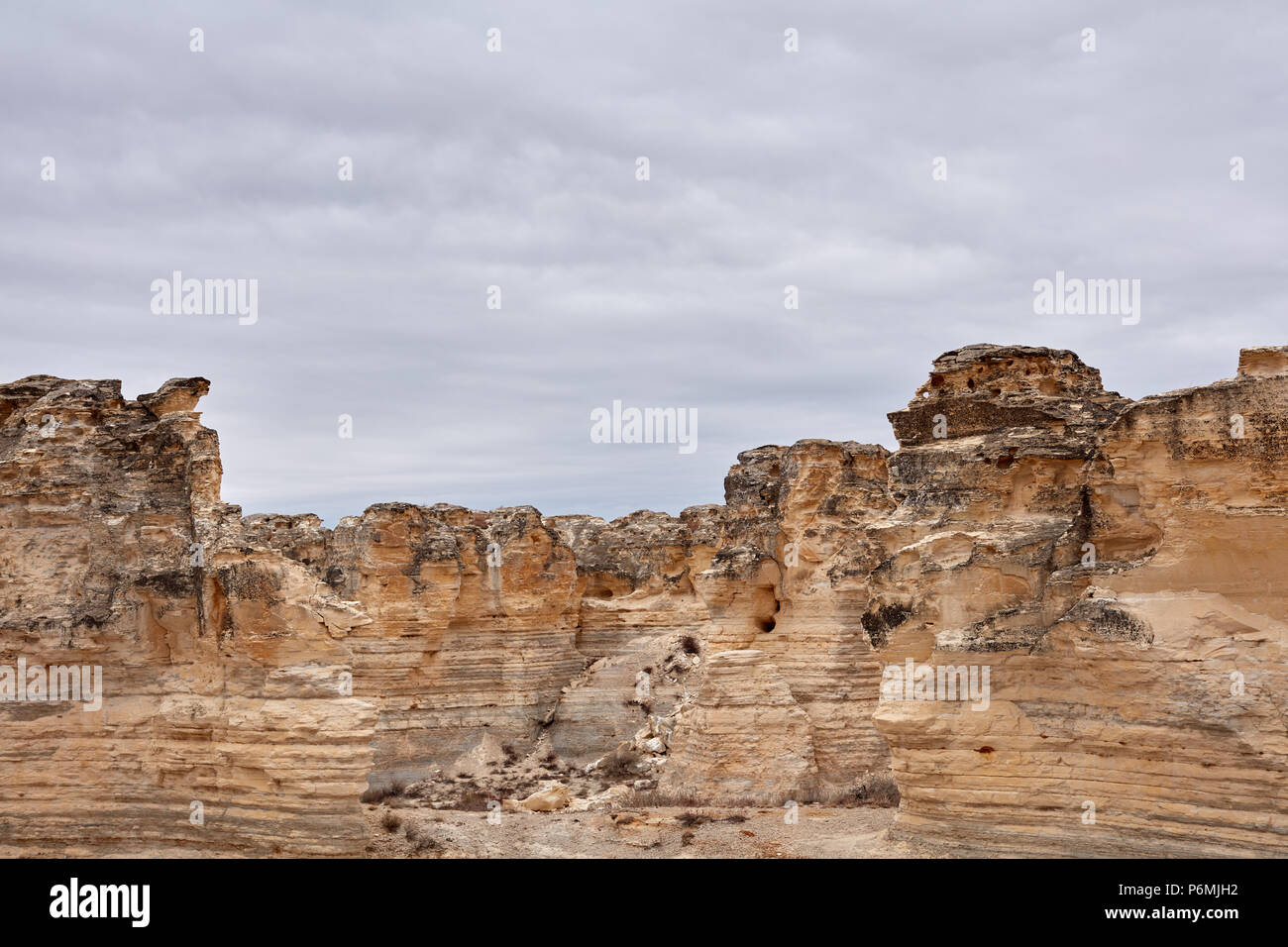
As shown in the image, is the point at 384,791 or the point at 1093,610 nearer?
the point at 1093,610

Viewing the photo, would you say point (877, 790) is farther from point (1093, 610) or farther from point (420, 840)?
point (1093, 610)

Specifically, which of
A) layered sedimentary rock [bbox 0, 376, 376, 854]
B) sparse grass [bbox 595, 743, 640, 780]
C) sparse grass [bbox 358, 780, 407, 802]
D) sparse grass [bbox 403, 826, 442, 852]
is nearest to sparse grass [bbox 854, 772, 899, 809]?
sparse grass [bbox 595, 743, 640, 780]

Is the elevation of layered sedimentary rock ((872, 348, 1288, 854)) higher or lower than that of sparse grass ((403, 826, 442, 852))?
higher

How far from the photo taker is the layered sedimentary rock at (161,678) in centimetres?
1566

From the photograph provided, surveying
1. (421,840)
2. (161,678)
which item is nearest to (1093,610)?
(421,840)

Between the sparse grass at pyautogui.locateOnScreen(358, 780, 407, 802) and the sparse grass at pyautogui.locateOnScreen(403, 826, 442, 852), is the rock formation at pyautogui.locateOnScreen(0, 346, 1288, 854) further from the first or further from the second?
the sparse grass at pyautogui.locateOnScreen(358, 780, 407, 802)

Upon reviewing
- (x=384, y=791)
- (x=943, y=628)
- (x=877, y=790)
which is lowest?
(x=384, y=791)

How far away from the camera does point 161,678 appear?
53.6ft

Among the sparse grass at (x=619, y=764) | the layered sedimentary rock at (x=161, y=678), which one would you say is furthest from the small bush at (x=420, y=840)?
the sparse grass at (x=619, y=764)

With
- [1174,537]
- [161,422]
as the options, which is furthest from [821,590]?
[161,422]

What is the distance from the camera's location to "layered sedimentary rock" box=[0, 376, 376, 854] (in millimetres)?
15656

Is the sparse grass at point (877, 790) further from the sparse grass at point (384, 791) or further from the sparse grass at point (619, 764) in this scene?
the sparse grass at point (384, 791)

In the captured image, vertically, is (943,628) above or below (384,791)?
above

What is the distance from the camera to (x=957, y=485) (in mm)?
16375
